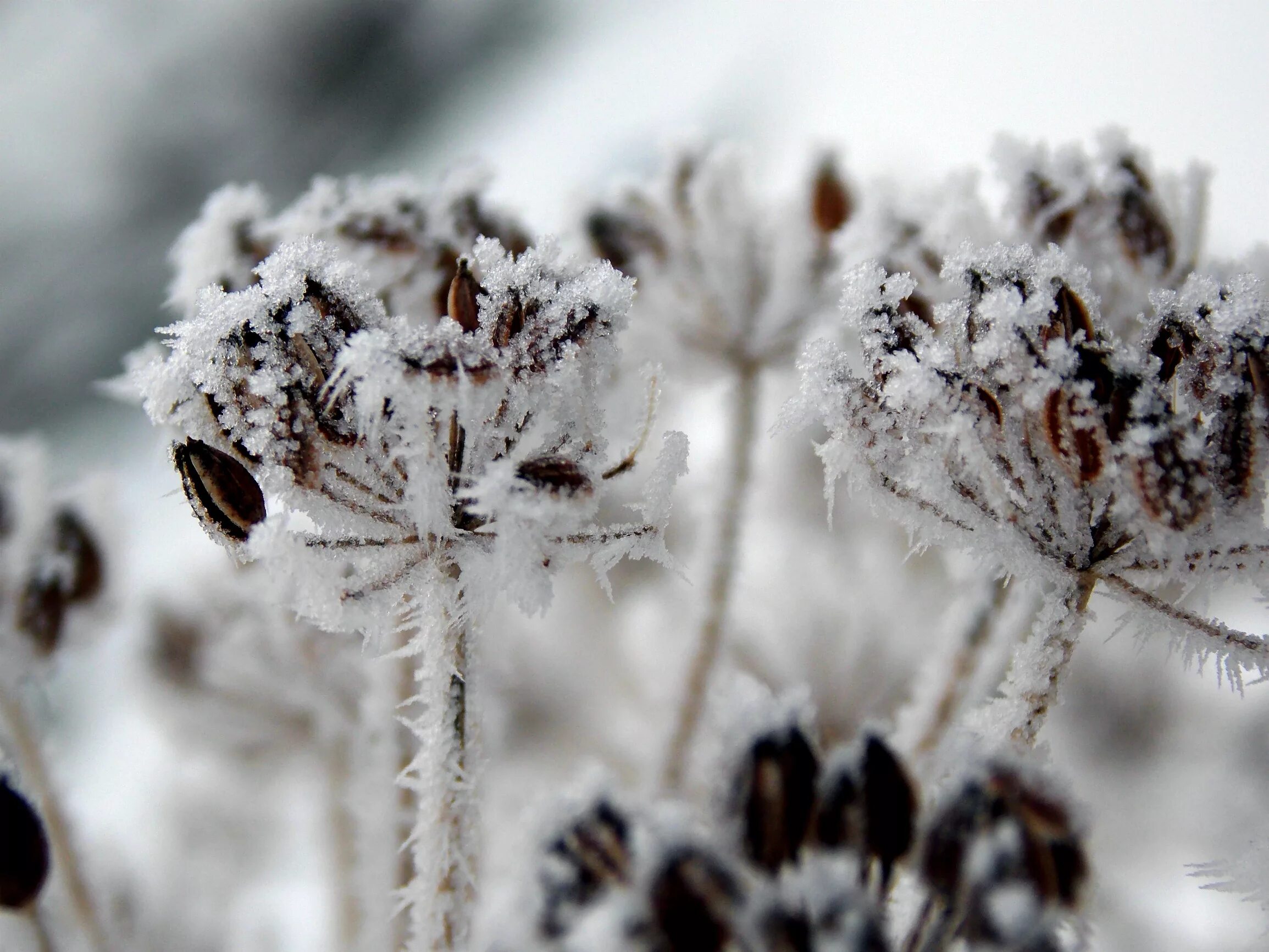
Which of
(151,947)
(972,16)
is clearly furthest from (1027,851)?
(972,16)

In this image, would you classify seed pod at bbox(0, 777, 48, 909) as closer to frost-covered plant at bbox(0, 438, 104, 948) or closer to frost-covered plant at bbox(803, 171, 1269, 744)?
frost-covered plant at bbox(0, 438, 104, 948)

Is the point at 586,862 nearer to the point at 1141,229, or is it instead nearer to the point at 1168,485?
the point at 1168,485

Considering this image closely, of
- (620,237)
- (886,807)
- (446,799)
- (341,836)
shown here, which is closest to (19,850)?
(446,799)

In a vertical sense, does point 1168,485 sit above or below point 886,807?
above

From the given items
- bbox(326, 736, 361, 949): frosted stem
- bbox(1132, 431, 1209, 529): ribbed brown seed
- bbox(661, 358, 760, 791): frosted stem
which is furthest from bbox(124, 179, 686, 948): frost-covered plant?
bbox(326, 736, 361, 949): frosted stem

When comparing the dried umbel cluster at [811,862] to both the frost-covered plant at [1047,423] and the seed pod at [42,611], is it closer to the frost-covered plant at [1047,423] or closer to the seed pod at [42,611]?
the frost-covered plant at [1047,423]

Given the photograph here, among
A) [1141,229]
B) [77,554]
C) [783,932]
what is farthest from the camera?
[77,554]

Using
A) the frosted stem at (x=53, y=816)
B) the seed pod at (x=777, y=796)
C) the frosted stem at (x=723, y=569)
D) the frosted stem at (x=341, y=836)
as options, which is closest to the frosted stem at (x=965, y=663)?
the frosted stem at (x=723, y=569)
